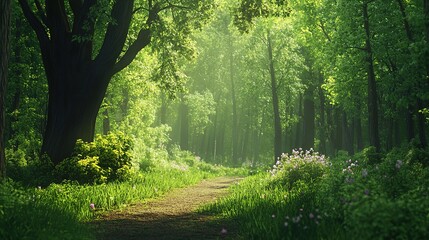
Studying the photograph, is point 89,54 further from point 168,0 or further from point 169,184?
point 169,184

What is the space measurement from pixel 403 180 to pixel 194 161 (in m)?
24.9

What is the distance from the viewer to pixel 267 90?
36000 mm

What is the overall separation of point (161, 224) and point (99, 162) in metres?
5.75

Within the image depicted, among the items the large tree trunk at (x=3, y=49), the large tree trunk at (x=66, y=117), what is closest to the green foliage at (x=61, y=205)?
the large tree trunk at (x=66, y=117)

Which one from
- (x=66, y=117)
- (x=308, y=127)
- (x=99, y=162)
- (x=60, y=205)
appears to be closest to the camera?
(x=60, y=205)

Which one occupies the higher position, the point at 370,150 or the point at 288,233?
the point at 370,150

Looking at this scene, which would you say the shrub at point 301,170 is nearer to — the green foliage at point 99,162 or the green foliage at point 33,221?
the green foliage at point 99,162

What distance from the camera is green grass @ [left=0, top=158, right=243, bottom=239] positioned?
5.72 metres

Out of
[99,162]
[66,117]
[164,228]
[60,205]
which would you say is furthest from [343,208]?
[66,117]

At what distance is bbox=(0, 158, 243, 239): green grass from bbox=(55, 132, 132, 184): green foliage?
0.54 m

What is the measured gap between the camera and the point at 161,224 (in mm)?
8195

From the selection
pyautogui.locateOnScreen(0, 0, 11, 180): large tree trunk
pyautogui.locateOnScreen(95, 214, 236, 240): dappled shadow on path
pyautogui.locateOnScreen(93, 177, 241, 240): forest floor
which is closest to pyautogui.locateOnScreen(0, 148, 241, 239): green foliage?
pyautogui.locateOnScreen(93, 177, 241, 240): forest floor

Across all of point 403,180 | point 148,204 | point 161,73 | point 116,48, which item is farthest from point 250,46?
point 403,180

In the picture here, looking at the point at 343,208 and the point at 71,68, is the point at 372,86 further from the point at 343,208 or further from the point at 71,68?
the point at 343,208
